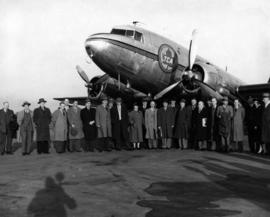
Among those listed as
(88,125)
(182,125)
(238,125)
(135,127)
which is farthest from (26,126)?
(238,125)

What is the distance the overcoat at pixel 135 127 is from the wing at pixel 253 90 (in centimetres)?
797

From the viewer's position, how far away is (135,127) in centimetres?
1513

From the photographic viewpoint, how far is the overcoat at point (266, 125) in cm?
1220

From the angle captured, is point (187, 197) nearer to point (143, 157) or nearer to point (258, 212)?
A: point (258, 212)

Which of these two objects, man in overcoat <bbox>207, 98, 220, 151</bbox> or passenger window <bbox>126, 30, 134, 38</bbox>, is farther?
passenger window <bbox>126, 30, 134, 38</bbox>

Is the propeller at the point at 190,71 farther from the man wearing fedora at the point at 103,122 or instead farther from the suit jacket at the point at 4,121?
the suit jacket at the point at 4,121

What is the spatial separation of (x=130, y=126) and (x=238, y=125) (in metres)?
4.36

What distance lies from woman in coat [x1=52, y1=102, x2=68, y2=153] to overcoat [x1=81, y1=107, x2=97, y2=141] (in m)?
0.74

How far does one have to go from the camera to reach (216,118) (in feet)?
45.0

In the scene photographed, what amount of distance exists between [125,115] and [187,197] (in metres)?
8.79

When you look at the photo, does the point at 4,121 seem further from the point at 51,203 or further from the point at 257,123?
the point at 51,203

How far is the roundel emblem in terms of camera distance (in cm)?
1744

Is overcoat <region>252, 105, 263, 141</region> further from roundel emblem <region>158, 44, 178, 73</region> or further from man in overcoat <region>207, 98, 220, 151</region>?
roundel emblem <region>158, 44, 178, 73</region>

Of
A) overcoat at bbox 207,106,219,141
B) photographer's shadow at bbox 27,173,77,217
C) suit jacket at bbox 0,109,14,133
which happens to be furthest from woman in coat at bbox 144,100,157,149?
photographer's shadow at bbox 27,173,77,217
